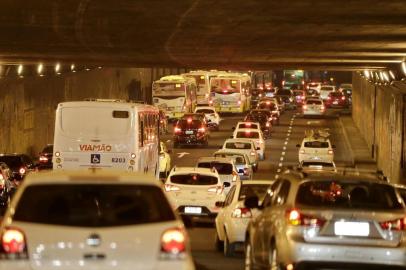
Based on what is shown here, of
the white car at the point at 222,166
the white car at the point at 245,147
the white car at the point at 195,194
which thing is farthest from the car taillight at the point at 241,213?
the white car at the point at 245,147

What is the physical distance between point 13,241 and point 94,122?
1666 centimetres

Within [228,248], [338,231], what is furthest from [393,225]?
[228,248]

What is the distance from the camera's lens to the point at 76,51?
34500 mm

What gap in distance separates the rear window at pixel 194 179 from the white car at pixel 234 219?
19.6ft

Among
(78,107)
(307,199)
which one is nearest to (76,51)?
(78,107)

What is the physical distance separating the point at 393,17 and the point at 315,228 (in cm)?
1089

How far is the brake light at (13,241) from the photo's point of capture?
872 cm

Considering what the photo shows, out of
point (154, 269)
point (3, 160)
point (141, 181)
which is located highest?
point (141, 181)

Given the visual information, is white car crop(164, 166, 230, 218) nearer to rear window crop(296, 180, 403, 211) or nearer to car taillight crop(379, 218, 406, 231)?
rear window crop(296, 180, 403, 211)

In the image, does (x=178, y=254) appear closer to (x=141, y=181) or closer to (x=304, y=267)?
(x=141, y=181)

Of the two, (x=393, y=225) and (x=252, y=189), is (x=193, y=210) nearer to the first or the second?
(x=252, y=189)

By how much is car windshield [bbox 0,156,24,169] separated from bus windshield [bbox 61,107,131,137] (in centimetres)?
1011

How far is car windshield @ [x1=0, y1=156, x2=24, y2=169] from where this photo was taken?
3509 cm

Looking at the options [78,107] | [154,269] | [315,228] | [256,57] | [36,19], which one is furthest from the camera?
[256,57]
